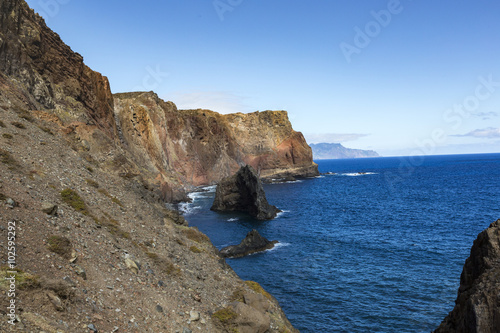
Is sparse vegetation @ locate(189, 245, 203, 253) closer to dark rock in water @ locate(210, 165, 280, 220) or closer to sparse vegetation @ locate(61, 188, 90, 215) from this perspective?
sparse vegetation @ locate(61, 188, 90, 215)

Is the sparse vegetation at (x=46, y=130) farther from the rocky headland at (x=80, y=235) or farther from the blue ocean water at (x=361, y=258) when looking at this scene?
the blue ocean water at (x=361, y=258)

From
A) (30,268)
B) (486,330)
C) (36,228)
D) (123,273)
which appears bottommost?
(486,330)

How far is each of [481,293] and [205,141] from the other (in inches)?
4671

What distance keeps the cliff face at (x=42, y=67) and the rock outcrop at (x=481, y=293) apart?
126 ft

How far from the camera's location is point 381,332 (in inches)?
1060

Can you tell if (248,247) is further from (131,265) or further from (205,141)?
(205,141)

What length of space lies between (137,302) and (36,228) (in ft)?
17.8

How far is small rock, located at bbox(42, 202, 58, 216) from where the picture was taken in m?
15.0

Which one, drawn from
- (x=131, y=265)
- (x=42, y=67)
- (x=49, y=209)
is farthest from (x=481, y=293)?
(x=42, y=67)

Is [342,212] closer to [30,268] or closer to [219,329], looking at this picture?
[219,329]

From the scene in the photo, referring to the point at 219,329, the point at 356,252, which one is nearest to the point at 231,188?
the point at 356,252

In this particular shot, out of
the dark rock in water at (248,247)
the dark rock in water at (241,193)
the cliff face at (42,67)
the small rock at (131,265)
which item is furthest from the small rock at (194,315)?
the dark rock in water at (241,193)

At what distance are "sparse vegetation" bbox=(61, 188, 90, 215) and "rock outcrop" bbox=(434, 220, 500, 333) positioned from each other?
66.2ft

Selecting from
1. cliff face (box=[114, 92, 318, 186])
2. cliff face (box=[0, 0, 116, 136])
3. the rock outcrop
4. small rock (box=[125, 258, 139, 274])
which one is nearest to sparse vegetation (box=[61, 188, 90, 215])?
small rock (box=[125, 258, 139, 274])
